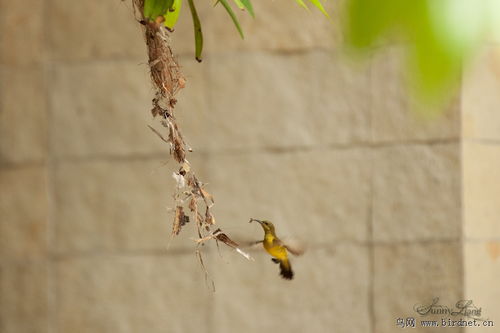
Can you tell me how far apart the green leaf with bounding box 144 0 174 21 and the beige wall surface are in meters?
1.48

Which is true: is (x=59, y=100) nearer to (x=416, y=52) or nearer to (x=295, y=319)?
(x=295, y=319)

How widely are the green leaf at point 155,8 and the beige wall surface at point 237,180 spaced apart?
A: 148 centimetres

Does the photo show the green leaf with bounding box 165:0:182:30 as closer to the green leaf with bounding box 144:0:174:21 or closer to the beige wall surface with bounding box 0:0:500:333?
the green leaf with bounding box 144:0:174:21

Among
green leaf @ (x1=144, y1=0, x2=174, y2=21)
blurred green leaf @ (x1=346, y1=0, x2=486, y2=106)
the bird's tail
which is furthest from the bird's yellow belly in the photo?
blurred green leaf @ (x1=346, y1=0, x2=486, y2=106)

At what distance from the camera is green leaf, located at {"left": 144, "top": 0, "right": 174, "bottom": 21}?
3.28 ft

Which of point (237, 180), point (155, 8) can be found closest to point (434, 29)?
point (155, 8)

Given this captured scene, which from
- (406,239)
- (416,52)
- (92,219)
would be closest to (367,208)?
(406,239)

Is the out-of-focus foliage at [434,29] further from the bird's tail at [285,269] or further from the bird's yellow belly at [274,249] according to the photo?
the bird's tail at [285,269]

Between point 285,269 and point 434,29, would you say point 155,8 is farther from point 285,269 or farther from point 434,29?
point 285,269

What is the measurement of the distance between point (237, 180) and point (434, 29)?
246 centimetres

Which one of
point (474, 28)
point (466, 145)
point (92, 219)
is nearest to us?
point (474, 28)

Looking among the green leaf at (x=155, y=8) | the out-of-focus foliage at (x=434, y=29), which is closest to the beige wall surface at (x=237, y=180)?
the green leaf at (x=155, y=8)

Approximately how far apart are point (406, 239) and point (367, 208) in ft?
0.43

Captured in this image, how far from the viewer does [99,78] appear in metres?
2.73
